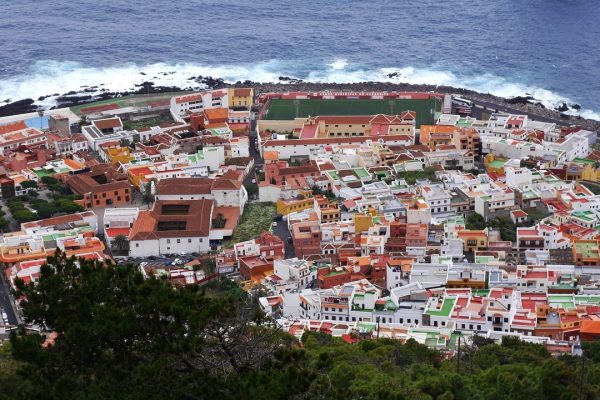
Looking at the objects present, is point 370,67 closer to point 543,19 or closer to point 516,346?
point 543,19

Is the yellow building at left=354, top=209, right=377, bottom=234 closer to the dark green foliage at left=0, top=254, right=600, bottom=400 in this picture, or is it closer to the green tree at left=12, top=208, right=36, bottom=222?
the green tree at left=12, top=208, right=36, bottom=222

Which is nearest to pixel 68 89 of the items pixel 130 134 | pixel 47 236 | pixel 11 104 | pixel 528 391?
pixel 11 104

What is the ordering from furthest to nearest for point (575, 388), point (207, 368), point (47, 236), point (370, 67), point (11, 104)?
1. point (370, 67)
2. point (11, 104)
3. point (47, 236)
4. point (575, 388)
5. point (207, 368)

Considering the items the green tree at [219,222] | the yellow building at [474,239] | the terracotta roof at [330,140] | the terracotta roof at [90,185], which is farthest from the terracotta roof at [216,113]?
the yellow building at [474,239]

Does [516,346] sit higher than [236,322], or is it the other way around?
[236,322]

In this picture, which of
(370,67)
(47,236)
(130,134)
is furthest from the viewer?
(370,67)

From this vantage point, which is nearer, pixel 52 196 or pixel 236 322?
pixel 236 322

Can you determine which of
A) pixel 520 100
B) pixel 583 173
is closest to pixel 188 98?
pixel 520 100
